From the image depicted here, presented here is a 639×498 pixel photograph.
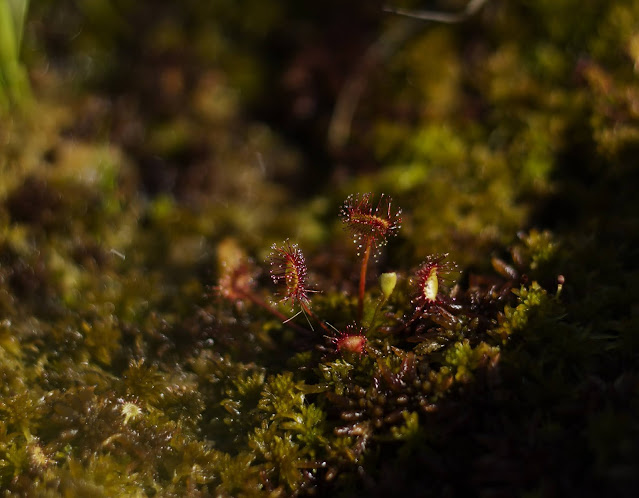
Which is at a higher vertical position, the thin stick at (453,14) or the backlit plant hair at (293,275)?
the thin stick at (453,14)

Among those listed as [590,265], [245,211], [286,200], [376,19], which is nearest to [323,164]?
[286,200]

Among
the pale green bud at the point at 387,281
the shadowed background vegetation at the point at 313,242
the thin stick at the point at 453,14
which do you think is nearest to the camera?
the shadowed background vegetation at the point at 313,242

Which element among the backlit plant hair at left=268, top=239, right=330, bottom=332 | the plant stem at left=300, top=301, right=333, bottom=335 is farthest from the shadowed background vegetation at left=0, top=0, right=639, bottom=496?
the backlit plant hair at left=268, top=239, right=330, bottom=332

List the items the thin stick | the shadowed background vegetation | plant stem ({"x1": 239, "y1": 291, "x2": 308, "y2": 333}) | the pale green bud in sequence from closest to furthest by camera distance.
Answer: the shadowed background vegetation < the pale green bud < plant stem ({"x1": 239, "y1": 291, "x2": 308, "y2": 333}) < the thin stick

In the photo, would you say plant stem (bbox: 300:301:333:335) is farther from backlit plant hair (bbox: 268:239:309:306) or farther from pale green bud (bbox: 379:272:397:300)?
pale green bud (bbox: 379:272:397:300)

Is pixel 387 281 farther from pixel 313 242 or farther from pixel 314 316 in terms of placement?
pixel 313 242

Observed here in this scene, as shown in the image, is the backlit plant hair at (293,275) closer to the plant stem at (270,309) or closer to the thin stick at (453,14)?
the plant stem at (270,309)

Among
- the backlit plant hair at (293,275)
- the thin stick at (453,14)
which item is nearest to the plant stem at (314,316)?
the backlit plant hair at (293,275)

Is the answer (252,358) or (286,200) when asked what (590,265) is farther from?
(286,200)
